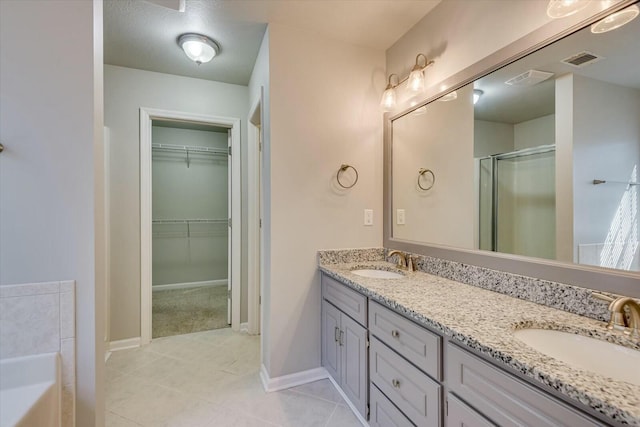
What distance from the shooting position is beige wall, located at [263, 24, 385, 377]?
6.27 ft

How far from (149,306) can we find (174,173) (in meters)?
2.53

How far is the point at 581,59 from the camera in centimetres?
111

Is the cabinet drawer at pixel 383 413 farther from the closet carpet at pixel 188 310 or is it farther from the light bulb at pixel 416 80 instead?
the closet carpet at pixel 188 310

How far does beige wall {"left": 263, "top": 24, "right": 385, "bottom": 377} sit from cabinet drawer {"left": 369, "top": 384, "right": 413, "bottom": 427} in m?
0.65

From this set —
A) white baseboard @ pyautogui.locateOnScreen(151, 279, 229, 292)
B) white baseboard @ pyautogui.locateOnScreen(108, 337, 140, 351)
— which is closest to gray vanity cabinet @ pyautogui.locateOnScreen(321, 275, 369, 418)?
white baseboard @ pyautogui.locateOnScreen(108, 337, 140, 351)

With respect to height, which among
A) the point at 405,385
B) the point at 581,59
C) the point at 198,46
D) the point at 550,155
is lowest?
the point at 405,385

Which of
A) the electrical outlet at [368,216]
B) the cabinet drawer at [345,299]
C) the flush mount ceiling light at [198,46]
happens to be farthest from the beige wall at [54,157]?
the electrical outlet at [368,216]

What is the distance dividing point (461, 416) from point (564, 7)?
1.56m

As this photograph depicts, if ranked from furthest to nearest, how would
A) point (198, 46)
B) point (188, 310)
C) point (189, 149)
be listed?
point (189, 149)
point (188, 310)
point (198, 46)

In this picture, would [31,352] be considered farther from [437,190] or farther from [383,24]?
[383,24]

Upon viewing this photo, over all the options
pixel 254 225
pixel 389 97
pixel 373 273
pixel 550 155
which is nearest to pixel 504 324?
pixel 550 155

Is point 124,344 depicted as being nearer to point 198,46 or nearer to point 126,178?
point 126,178

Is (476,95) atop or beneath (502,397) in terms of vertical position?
A: atop

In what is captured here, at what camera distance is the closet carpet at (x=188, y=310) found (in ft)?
9.56
